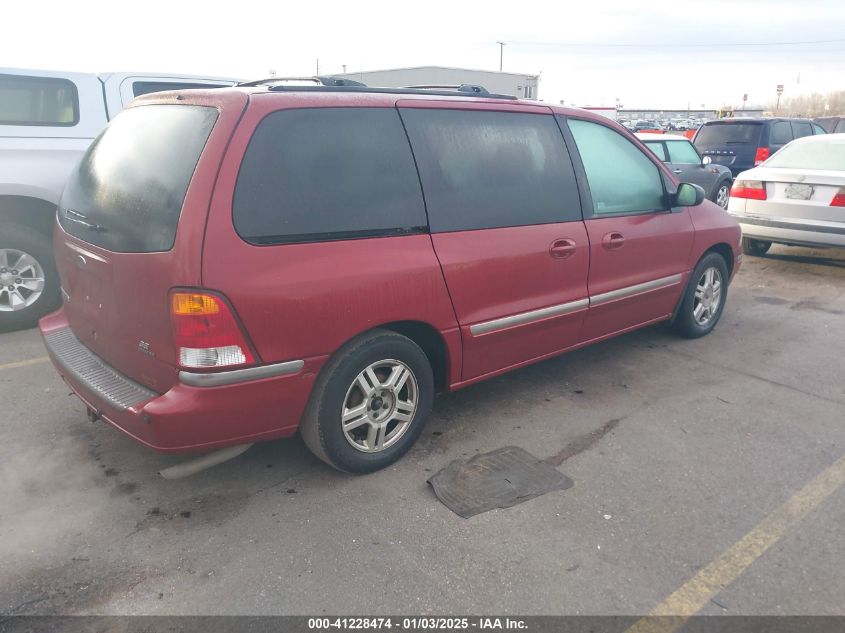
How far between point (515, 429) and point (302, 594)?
170cm

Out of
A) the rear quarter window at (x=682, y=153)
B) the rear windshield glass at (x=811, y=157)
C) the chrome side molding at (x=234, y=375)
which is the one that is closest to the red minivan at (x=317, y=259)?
the chrome side molding at (x=234, y=375)

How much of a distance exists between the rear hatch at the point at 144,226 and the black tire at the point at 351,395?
651 mm

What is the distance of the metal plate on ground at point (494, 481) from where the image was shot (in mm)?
3031

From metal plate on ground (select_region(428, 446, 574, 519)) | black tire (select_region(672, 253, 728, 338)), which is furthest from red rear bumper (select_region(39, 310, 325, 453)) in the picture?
black tire (select_region(672, 253, 728, 338))

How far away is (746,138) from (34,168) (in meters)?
12.7

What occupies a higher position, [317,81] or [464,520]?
[317,81]

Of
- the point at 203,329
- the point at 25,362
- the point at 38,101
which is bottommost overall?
the point at 25,362

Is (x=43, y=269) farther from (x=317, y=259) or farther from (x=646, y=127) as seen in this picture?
(x=646, y=127)

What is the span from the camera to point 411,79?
27.5 m

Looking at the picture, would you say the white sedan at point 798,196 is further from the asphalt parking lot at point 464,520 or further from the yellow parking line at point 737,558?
the yellow parking line at point 737,558

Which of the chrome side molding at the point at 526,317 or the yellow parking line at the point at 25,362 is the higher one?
the chrome side molding at the point at 526,317

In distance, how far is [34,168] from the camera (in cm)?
534

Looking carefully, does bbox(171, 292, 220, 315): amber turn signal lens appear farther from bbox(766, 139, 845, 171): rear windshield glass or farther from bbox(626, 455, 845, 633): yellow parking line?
bbox(766, 139, 845, 171): rear windshield glass

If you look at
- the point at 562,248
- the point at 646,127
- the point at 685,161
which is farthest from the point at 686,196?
the point at 646,127
